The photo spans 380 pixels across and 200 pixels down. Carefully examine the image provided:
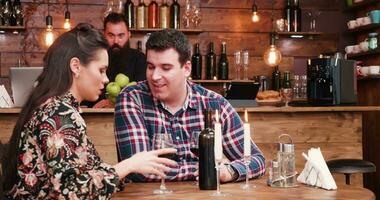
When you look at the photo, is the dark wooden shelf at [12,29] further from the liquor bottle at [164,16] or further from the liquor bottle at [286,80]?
the liquor bottle at [286,80]

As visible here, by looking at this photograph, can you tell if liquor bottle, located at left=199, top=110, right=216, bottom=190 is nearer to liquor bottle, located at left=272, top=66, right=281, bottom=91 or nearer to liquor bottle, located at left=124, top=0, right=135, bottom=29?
liquor bottle, located at left=124, top=0, right=135, bottom=29

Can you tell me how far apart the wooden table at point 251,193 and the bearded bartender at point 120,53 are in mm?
2702

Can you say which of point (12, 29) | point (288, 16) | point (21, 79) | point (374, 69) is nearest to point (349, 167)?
point (21, 79)

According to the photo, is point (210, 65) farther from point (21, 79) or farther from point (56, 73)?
point (56, 73)

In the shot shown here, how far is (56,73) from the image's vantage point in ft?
6.31

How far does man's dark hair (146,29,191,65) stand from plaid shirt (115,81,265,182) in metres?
0.21

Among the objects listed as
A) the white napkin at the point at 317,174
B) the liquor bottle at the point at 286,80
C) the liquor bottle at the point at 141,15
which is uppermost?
the liquor bottle at the point at 141,15

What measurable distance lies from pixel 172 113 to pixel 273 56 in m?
3.45

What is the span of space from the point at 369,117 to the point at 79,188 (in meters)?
4.63

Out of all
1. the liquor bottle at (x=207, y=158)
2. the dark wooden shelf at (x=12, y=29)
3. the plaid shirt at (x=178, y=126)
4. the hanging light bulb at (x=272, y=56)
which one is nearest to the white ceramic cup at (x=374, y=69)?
the hanging light bulb at (x=272, y=56)

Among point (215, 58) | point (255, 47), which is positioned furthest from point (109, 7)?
point (255, 47)

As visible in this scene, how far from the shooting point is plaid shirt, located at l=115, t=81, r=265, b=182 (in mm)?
2355

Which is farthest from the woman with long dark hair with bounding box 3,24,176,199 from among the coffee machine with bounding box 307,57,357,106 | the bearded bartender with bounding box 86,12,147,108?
the bearded bartender with bounding box 86,12,147,108

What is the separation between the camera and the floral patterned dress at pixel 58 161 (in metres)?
1.71
